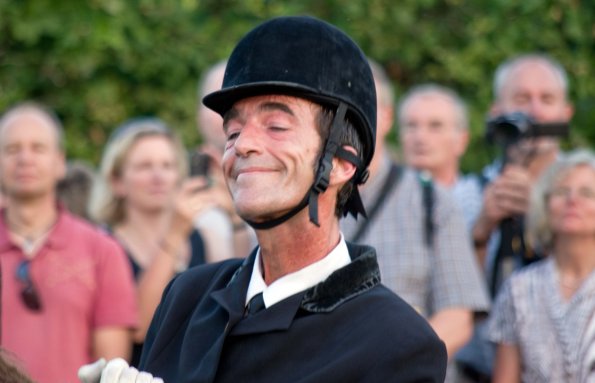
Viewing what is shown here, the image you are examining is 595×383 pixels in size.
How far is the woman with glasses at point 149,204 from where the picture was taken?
6312 millimetres

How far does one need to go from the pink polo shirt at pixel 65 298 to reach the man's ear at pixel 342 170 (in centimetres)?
261

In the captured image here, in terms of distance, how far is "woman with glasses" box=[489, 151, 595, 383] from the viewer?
235 inches

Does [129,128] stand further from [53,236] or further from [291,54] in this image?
[291,54]

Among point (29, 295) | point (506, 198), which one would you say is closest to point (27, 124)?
point (29, 295)

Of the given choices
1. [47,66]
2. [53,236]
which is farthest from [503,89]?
[47,66]

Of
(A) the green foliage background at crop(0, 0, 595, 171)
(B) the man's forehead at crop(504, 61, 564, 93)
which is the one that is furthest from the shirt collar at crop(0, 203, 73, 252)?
(A) the green foliage background at crop(0, 0, 595, 171)

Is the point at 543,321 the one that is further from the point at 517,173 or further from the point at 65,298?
the point at 65,298

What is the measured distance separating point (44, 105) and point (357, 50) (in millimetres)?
6575

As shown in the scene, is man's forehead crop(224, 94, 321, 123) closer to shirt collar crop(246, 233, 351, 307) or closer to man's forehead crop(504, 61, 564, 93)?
shirt collar crop(246, 233, 351, 307)

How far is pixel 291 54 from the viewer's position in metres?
3.50

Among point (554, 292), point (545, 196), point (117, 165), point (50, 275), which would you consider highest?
point (117, 165)

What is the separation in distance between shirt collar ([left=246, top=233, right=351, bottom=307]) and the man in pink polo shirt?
7.95 feet

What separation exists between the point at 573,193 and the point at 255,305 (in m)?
3.14

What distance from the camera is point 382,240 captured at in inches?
226
